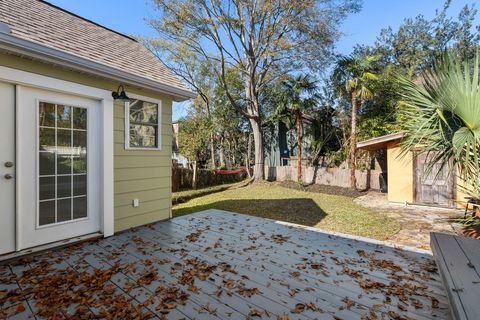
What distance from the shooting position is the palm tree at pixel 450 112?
9.43 ft

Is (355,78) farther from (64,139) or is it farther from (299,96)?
(64,139)

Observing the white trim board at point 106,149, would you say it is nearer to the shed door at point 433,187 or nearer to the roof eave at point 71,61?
the roof eave at point 71,61

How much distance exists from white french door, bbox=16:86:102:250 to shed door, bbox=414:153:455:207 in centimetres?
783

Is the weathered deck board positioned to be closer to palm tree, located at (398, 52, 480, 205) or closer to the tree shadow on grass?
palm tree, located at (398, 52, 480, 205)

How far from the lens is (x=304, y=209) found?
283 inches

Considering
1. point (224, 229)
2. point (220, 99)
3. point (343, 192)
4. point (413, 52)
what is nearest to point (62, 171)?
point (224, 229)

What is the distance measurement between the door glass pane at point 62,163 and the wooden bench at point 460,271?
13.3 feet

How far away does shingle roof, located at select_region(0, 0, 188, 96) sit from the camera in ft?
10.2

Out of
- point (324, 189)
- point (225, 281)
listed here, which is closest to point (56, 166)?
point (225, 281)

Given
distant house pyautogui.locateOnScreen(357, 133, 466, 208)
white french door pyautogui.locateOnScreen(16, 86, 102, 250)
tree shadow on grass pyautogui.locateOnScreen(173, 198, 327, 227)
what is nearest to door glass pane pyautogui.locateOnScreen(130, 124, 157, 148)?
white french door pyautogui.locateOnScreen(16, 86, 102, 250)

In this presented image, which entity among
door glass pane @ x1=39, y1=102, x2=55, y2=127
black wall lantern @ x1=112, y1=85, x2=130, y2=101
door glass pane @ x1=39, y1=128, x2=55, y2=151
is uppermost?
black wall lantern @ x1=112, y1=85, x2=130, y2=101

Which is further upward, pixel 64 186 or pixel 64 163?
pixel 64 163

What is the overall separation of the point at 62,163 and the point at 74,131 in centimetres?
45

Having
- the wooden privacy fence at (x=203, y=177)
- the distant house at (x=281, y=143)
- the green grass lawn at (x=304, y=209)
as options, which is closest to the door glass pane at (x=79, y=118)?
the green grass lawn at (x=304, y=209)
